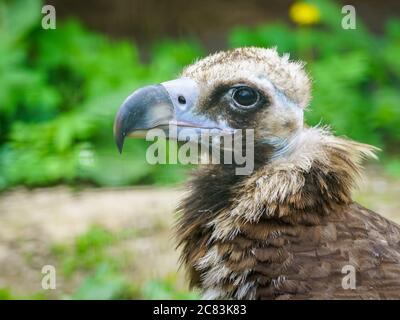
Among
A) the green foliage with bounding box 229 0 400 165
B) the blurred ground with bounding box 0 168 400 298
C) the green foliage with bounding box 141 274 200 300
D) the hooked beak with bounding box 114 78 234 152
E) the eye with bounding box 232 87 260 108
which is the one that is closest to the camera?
the hooked beak with bounding box 114 78 234 152

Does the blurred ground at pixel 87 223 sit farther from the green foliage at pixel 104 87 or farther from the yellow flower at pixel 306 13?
the yellow flower at pixel 306 13

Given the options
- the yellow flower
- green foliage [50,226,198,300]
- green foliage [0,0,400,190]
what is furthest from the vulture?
the yellow flower

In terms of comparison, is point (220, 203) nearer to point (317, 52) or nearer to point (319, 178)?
point (319, 178)

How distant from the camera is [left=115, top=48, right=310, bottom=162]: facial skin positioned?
3.95 m

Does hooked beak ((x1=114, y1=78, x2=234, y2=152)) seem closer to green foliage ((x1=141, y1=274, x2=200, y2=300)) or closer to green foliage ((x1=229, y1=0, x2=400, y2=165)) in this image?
green foliage ((x1=141, y1=274, x2=200, y2=300))

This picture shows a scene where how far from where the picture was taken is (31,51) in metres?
8.40

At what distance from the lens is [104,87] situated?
780 cm

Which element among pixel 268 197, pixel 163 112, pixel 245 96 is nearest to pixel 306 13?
pixel 245 96

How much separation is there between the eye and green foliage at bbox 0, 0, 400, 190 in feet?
9.17

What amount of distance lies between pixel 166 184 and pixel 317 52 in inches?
99.2
